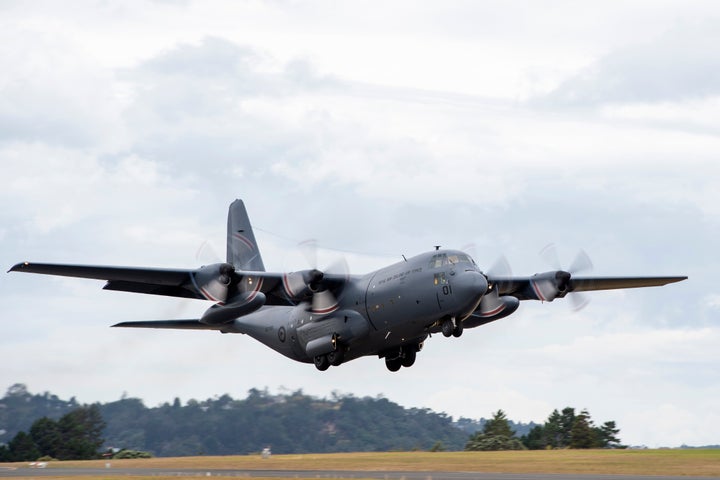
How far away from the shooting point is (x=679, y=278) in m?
44.2

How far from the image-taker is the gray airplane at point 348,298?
1409 inches

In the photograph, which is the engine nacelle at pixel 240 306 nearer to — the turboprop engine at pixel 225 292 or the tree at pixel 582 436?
the turboprop engine at pixel 225 292

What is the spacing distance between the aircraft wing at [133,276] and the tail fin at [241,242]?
9.50 metres

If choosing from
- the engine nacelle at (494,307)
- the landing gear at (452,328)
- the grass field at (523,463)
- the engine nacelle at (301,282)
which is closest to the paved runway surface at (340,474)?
the grass field at (523,463)

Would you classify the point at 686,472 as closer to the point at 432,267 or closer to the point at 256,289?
the point at 432,267

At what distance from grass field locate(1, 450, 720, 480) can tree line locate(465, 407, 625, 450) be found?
11563 mm

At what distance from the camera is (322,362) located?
131ft

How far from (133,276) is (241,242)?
13.6m

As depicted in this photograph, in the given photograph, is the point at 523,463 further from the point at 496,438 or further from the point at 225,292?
the point at 496,438

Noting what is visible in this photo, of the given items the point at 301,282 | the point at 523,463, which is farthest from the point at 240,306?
the point at 523,463

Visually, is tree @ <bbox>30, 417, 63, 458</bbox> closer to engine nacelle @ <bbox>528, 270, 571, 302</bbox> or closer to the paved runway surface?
the paved runway surface

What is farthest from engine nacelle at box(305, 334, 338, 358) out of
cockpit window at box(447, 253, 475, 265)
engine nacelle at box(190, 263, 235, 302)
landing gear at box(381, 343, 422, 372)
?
cockpit window at box(447, 253, 475, 265)

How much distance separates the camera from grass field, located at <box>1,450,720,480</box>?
3644cm

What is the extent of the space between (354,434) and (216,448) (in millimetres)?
15235
